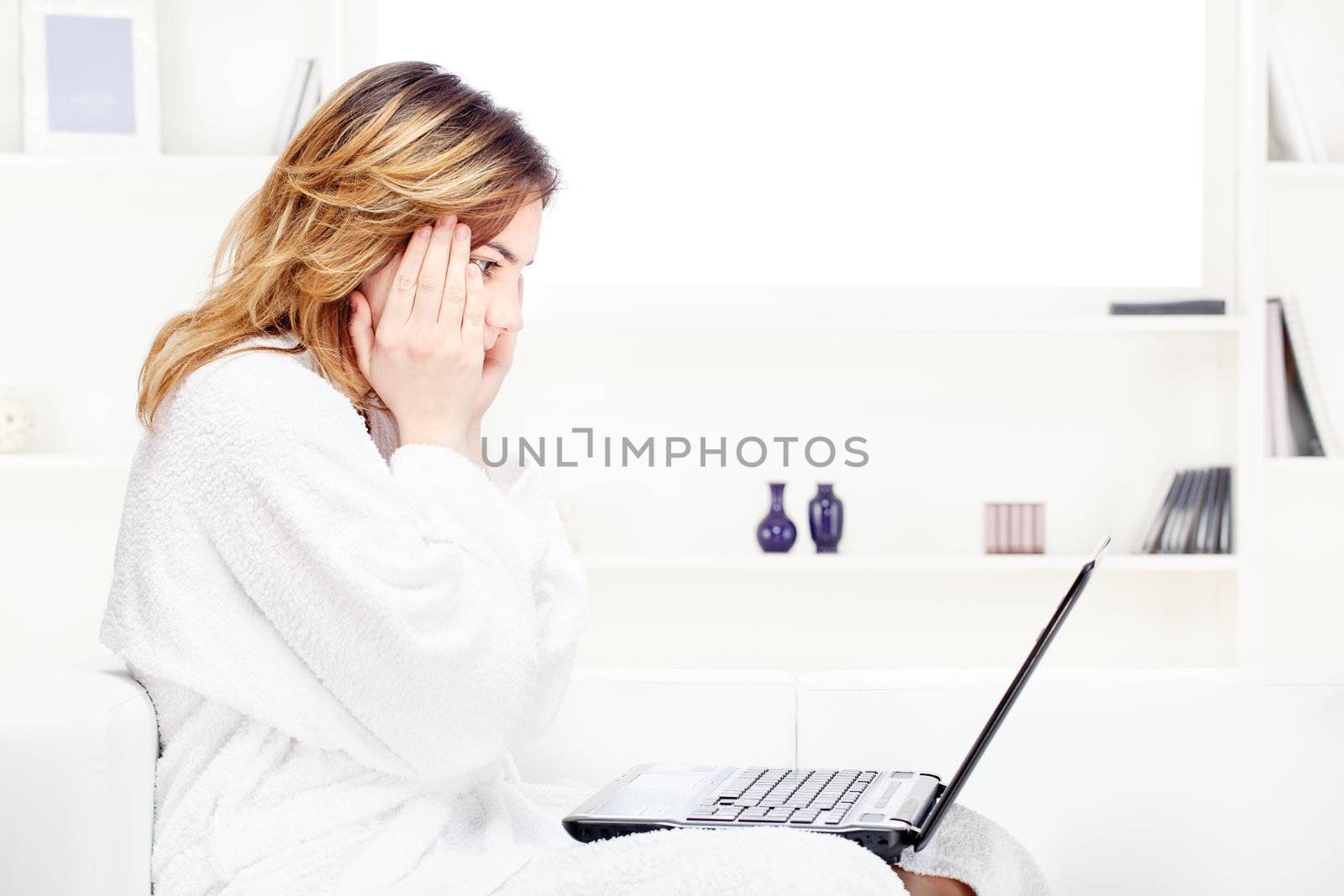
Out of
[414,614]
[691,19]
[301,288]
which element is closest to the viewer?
[414,614]

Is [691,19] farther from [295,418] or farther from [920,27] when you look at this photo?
[295,418]

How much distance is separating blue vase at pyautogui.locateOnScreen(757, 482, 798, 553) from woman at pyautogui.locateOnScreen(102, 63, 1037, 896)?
1.71 metres

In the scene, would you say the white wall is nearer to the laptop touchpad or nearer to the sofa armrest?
the laptop touchpad

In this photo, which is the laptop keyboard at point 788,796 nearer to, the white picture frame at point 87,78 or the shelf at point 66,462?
the shelf at point 66,462

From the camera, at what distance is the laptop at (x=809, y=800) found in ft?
3.76

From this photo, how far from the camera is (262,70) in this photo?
10.3ft

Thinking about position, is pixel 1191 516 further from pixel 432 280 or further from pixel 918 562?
pixel 432 280

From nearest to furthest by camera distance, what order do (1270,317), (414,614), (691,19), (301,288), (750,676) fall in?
(414,614)
(301,288)
(750,676)
(1270,317)
(691,19)

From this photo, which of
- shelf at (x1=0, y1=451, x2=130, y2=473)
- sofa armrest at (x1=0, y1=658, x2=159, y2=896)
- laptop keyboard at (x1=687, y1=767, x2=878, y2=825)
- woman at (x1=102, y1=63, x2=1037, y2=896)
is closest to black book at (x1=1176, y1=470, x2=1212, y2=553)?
laptop keyboard at (x1=687, y1=767, x2=878, y2=825)

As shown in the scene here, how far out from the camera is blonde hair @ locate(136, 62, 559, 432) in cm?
128

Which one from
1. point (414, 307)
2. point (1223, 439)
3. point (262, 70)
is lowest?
point (1223, 439)

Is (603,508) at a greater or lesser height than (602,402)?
lesser

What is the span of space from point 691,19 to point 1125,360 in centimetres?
133

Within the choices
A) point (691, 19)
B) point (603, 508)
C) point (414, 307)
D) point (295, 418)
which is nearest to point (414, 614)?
point (295, 418)
